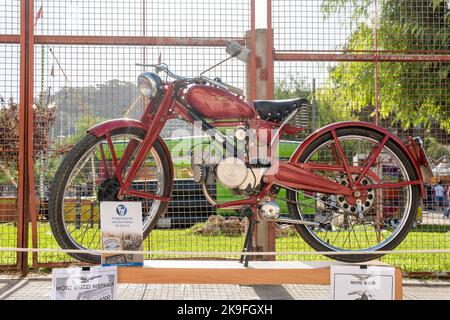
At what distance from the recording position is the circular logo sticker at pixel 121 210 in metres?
2.96

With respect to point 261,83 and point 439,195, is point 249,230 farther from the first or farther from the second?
point 439,195

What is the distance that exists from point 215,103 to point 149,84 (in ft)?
1.43

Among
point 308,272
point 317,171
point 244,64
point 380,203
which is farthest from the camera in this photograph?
point 244,64

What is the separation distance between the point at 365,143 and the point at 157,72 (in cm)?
165

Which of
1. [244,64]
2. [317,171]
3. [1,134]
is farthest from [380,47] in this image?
[1,134]

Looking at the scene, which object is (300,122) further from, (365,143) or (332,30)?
(332,30)

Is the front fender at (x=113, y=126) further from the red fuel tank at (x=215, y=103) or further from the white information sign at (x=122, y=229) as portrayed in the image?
the white information sign at (x=122, y=229)

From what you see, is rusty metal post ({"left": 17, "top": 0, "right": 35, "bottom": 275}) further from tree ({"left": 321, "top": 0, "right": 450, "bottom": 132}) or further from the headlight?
tree ({"left": 321, "top": 0, "right": 450, "bottom": 132})

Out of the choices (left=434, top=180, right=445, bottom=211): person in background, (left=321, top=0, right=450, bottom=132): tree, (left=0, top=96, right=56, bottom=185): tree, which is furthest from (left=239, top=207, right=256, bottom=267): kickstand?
(left=434, top=180, right=445, bottom=211): person in background

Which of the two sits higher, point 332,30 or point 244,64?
point 332,30

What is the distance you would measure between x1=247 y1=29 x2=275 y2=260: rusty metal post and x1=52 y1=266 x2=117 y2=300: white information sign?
2456mm

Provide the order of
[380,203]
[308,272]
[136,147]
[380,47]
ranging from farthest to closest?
1. [380,47]
2. [380,203]
3. [136,147]
4. [308,272]

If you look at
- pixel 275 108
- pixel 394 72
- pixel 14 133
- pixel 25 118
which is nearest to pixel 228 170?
pixel 275 108

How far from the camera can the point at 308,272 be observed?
2830 mm
